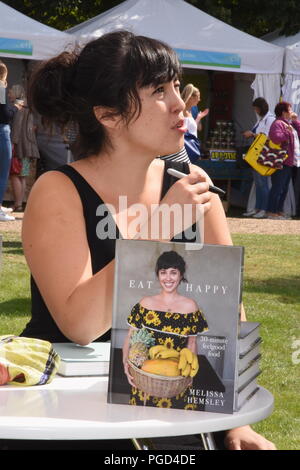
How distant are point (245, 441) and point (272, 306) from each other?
4974 mm

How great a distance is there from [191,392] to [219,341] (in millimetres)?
109

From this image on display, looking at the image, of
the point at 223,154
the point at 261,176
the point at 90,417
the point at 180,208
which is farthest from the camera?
the point at 223,154

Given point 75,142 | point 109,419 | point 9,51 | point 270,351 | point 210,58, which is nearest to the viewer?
point 109,419

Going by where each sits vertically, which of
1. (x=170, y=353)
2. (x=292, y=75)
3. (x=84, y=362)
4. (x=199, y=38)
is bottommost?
(x=84, y=362)

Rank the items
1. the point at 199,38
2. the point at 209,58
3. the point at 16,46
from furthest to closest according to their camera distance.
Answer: the point at 199,38 < the point at 209,58 < the point at 16,46

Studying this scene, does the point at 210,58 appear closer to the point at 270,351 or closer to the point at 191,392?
the point at 270,351

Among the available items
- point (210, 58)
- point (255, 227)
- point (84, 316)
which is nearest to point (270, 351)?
point (84, 316)

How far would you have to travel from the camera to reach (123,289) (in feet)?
5.20

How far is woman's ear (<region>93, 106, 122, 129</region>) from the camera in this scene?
7.25 feet

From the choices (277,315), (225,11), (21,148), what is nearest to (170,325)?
(277,315)

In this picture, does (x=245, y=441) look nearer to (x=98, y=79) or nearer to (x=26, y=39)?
(x=98, y=79)

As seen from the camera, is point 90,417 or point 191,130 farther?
point 191,130

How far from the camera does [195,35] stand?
12781 mm

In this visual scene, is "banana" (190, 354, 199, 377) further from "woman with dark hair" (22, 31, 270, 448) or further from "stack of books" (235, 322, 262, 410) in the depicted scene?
"woman with dark hair" (22, 31, 270, 448)
